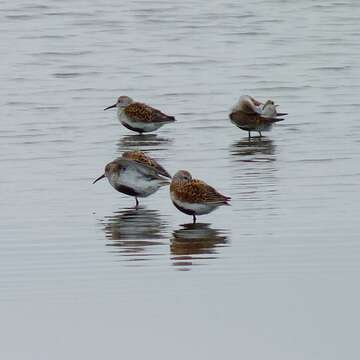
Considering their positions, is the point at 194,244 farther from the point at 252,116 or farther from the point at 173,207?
the point at 252,116

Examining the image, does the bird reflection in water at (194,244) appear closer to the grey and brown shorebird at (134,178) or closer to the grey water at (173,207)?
the grey water at (173,207)

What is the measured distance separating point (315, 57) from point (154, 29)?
4.74 meters

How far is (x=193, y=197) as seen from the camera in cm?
1370

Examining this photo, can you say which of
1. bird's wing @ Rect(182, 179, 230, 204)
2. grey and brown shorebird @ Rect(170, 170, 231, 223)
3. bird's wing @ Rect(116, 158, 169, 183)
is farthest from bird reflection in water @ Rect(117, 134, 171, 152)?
bird's wing @ Rect(182, 179, 230, 204)

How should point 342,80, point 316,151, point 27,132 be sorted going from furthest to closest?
point 342,80, point 27,132, point 316,151

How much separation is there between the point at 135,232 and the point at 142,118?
20.3 feet

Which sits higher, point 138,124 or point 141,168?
point 141,168

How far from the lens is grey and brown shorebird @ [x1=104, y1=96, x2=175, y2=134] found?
1958 centimetres

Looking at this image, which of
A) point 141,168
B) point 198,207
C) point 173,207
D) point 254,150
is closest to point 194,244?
point 198,207

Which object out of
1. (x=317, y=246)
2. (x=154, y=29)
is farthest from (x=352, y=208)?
(x=154, y=29)

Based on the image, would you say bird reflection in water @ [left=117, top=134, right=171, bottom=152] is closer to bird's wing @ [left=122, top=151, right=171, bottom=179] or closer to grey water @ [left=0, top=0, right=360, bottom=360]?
grey water @ [left=0, top=0, right=360, bottom=360]

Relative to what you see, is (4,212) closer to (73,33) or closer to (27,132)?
(27,132)

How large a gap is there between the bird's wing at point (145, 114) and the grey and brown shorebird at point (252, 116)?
0.92 m

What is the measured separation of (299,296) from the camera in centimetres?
1082
